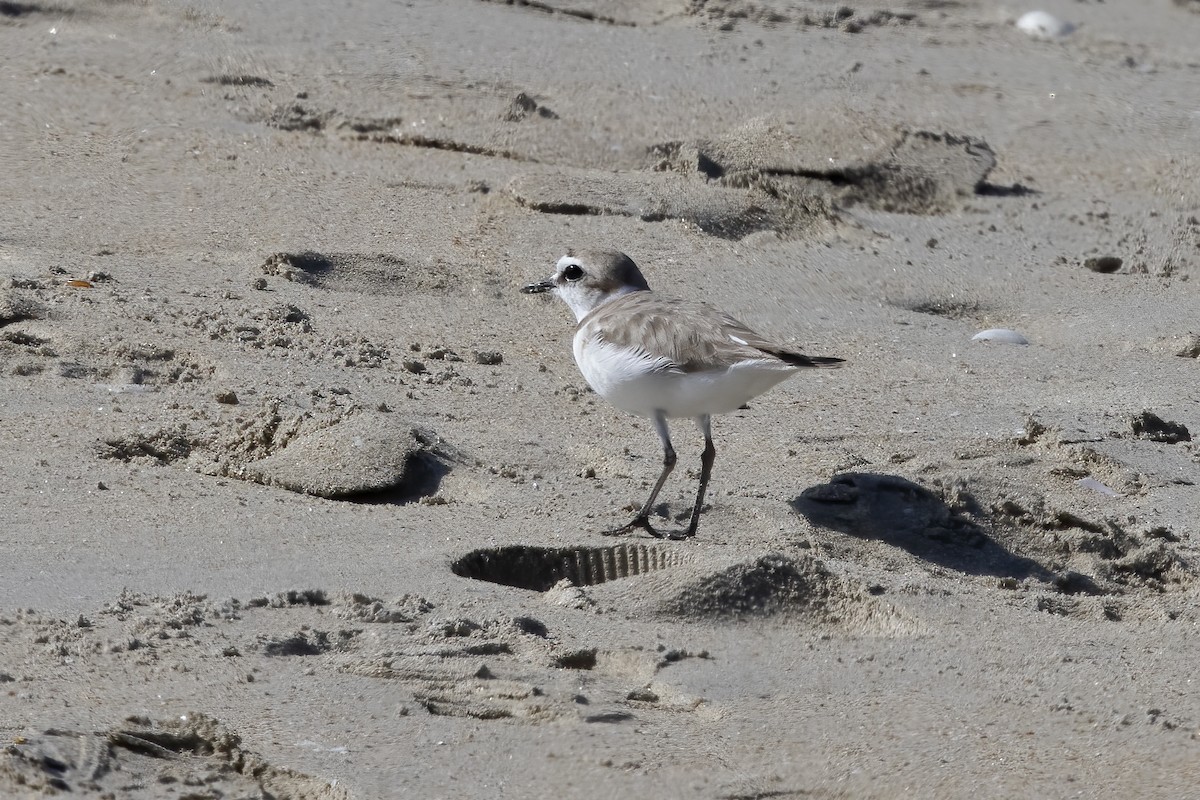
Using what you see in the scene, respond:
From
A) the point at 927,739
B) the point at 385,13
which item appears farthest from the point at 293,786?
the point at 385,13

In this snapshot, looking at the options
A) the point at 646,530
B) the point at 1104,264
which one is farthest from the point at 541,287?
the point at 1104,264

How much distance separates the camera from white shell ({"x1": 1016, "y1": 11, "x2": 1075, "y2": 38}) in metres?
11.2

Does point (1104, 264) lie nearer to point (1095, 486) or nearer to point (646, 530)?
point (1095, 486)

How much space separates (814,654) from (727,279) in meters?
3.06

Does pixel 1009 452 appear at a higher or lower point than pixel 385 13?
lower

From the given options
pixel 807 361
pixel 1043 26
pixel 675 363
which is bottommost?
pixel 675 363

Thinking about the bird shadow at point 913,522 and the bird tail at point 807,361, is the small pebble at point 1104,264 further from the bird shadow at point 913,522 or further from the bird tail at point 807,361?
the bird tail at point 807,361

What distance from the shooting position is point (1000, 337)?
22.5ft

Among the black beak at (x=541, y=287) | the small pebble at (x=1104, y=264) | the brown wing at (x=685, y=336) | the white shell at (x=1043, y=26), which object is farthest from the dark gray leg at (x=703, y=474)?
the white shell at (x=1043, y=26)

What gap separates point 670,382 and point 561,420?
0.89 meters

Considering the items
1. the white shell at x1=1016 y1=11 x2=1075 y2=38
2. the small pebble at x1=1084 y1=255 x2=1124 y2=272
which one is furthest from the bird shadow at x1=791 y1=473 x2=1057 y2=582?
the white shell at x1=1016 y1=11 x2=1075 y2=38

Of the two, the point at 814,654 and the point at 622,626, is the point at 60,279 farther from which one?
the point at 814,654

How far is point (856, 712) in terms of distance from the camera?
3846 millimetres

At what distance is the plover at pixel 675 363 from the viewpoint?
482cm
